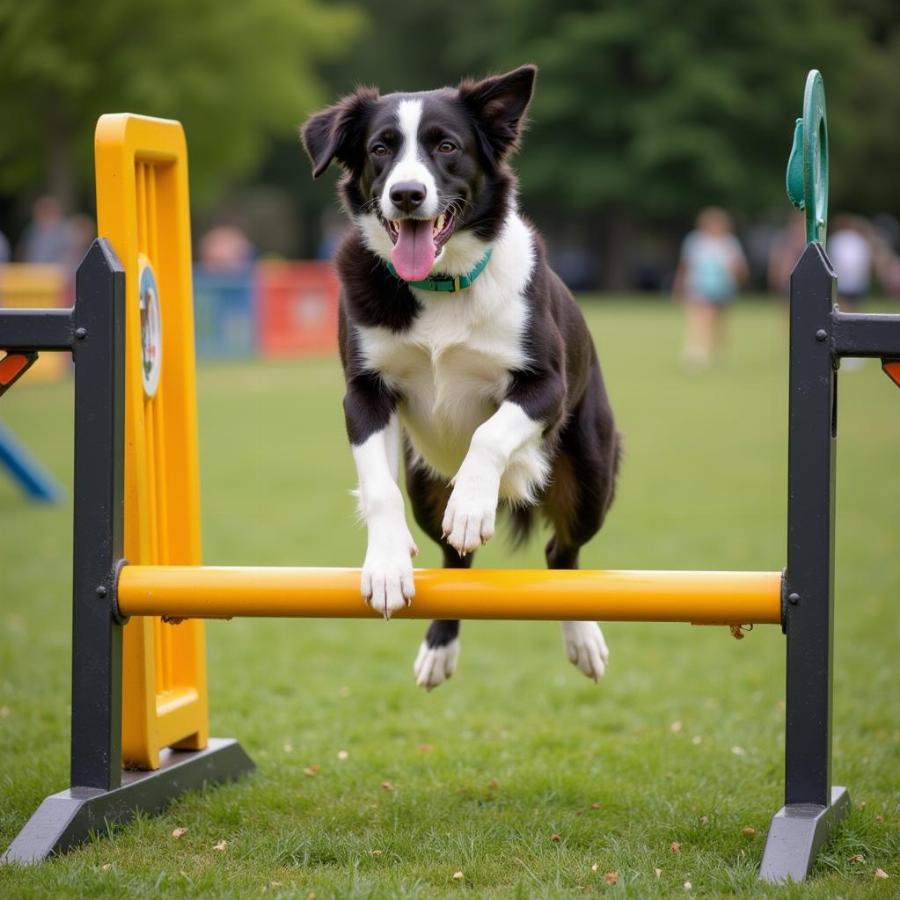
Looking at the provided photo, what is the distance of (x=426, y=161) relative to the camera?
163 inches

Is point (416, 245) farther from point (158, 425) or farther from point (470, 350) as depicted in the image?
point (158, 425)

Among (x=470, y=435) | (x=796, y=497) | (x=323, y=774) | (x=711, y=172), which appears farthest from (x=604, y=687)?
(x=711, y=172)

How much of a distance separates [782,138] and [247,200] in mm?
19069

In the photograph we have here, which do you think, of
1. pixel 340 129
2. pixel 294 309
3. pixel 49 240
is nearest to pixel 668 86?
pixel 294 309

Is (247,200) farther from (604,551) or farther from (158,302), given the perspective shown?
(158,302)

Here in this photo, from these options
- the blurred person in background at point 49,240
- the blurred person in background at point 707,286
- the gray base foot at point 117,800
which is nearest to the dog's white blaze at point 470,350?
the gray base foot at point 117,800

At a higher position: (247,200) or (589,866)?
(247,200)

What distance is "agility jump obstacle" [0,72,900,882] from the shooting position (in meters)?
3.71

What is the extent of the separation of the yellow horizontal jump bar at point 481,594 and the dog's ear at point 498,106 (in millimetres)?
1371

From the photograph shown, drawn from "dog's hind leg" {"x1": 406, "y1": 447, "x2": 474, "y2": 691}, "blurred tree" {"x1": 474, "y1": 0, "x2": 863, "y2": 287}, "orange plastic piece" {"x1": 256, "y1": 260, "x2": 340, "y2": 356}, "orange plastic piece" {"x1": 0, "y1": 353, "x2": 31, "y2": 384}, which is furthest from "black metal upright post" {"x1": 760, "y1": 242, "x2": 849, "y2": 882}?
"blurred tree" {"x1": 474, "y1": 0, "x2": 863, "y2": 287}

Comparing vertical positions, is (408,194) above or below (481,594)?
above

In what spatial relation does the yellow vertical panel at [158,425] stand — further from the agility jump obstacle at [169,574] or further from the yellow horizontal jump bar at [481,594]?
the yellow horizontal jump bar at [481,594]

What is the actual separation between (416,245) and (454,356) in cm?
36

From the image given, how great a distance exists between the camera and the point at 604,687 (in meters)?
6.31
